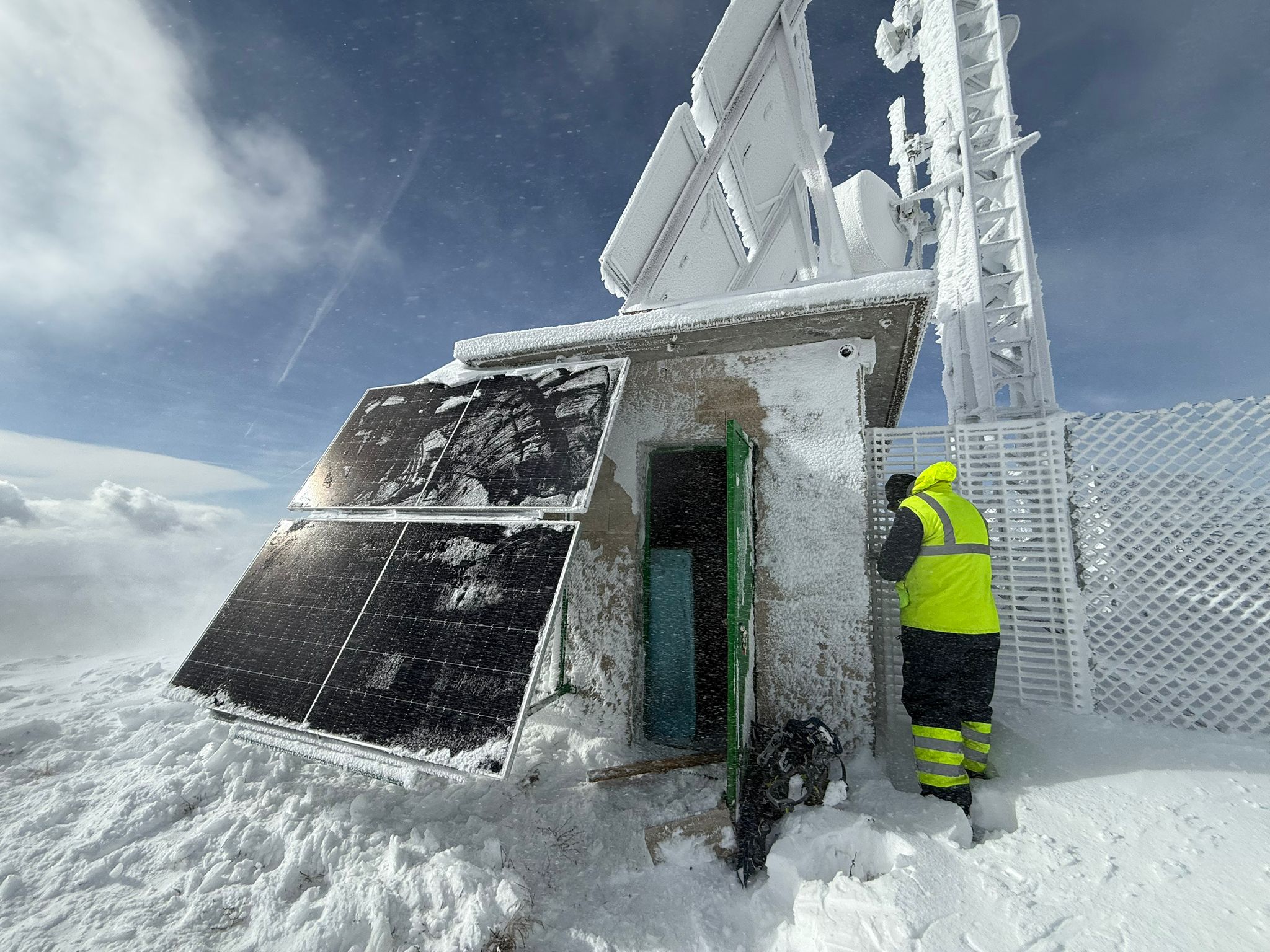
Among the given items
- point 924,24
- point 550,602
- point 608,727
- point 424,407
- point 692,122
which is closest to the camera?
point 550,602

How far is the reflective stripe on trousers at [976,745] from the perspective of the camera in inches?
126

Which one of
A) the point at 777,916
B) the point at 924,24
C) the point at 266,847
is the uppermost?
the point at 924,24

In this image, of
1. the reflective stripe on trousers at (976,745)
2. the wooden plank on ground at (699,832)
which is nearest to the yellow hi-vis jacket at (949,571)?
the reflective stripe on trousers at (976,745)

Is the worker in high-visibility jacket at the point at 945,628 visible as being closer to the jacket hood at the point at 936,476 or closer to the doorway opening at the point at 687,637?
the jacket hood at the point at 936,476

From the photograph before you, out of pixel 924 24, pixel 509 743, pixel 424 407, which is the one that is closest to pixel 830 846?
pixel 509 743

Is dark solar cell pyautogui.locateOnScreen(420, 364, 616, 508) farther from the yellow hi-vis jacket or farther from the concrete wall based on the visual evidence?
the yellow hi-vis jacket

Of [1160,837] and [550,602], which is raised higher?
[550,602]

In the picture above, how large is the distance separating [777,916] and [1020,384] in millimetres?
8350

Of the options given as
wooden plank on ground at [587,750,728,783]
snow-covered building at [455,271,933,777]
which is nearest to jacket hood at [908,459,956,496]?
snow-covered building at [455,271,933,777]

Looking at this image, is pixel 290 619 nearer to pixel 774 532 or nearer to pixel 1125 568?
pixel 774 532

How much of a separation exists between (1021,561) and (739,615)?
2547mm

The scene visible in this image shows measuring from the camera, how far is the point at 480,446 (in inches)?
157

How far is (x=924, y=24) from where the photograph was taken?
939 centimetres

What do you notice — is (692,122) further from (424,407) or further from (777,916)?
(777,916)
